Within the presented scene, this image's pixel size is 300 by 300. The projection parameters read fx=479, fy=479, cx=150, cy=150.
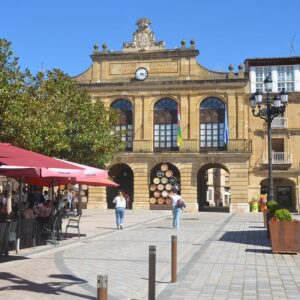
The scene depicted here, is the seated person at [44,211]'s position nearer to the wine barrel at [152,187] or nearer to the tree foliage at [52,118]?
the tree foliage at [52,118]

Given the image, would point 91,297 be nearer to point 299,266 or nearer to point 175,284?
point 175,284

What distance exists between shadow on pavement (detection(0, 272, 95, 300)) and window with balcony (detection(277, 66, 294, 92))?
35.0 m

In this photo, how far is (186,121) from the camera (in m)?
39.3

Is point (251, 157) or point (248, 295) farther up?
point (251, 157)

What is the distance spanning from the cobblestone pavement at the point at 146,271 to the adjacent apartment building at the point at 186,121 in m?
24.3

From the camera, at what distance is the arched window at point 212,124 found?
38.9 metres

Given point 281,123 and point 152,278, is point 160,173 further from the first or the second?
point 152,278

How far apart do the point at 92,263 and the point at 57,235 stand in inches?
181

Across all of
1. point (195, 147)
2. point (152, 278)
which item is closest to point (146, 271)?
point (152, 278)

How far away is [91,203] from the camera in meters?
39.8

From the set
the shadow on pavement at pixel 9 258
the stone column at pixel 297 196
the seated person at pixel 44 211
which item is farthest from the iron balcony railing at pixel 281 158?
the shadow on pavement at pixel 9 258

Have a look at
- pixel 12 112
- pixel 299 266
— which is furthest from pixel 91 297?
pixel 12 112

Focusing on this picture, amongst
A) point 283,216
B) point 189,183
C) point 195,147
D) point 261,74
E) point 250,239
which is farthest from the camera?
point 261,74

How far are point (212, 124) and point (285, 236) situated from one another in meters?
28.0
